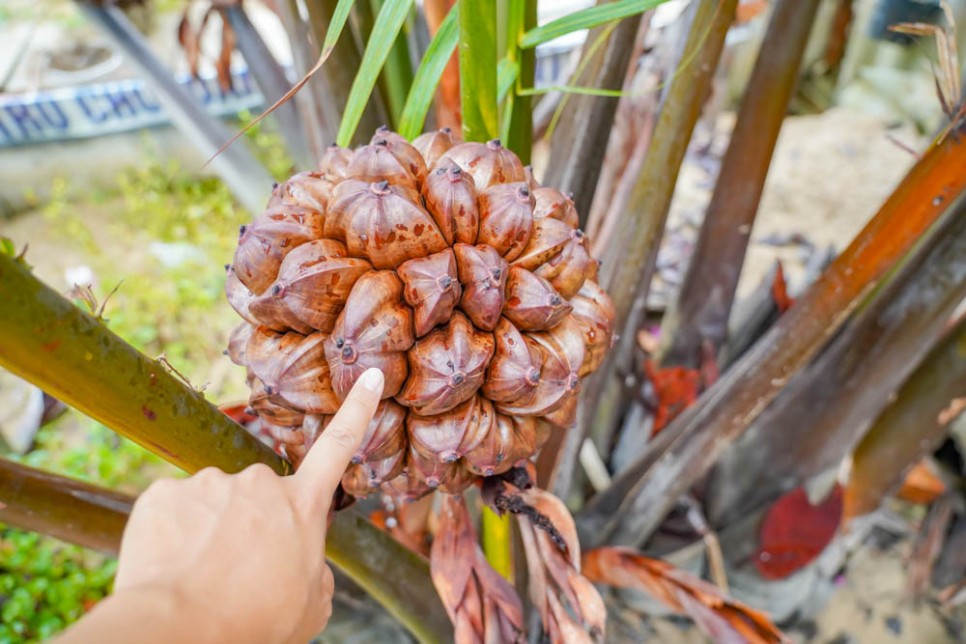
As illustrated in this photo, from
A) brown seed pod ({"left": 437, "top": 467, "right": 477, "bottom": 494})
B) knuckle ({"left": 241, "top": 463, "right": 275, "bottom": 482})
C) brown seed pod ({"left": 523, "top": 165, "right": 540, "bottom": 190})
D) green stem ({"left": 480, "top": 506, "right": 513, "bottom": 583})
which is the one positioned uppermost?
knuckle ({"left": 241, "top": 463, "right": 275, "bottom": 482})

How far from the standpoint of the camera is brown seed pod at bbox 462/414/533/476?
0.63 m

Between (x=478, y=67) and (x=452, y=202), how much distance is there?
0.15 metres

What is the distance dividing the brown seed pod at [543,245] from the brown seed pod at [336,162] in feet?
0.65

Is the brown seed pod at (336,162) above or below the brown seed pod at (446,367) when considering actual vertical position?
above

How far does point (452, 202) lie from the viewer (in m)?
0.59

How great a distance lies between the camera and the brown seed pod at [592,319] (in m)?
0.66

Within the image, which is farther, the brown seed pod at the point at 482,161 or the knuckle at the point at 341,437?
the brown seed pod at the point at 482,161

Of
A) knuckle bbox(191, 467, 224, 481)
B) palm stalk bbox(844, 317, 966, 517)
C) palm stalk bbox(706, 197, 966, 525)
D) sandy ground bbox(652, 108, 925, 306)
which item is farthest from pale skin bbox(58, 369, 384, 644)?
sandy ground bbox(652, 108, 925, 306)

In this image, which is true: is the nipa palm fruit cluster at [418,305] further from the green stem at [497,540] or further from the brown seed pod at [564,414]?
the green stem at [497,540]

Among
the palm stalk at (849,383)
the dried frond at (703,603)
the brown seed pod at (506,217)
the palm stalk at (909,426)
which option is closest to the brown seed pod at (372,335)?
the brown seed pod at (506,217)

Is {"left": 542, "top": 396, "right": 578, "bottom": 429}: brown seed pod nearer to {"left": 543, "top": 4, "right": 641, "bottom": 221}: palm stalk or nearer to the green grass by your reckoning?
{"left": 543, "top": 4, "right": 641, "bottom": 221}: palm stalk

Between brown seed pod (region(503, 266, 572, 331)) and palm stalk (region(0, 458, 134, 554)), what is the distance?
53 centimetres

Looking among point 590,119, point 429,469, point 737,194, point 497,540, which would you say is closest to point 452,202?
point 429,469

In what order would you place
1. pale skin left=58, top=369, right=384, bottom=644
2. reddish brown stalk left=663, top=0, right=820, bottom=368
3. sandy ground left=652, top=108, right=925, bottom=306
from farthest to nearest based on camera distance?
sandy ground left=652, top=108, right=925, bottom=306 < reddish brown stalk left=663, top=0, right=820, bottom=368 < pale skin left=58, top=369, right=384, bottom=644
